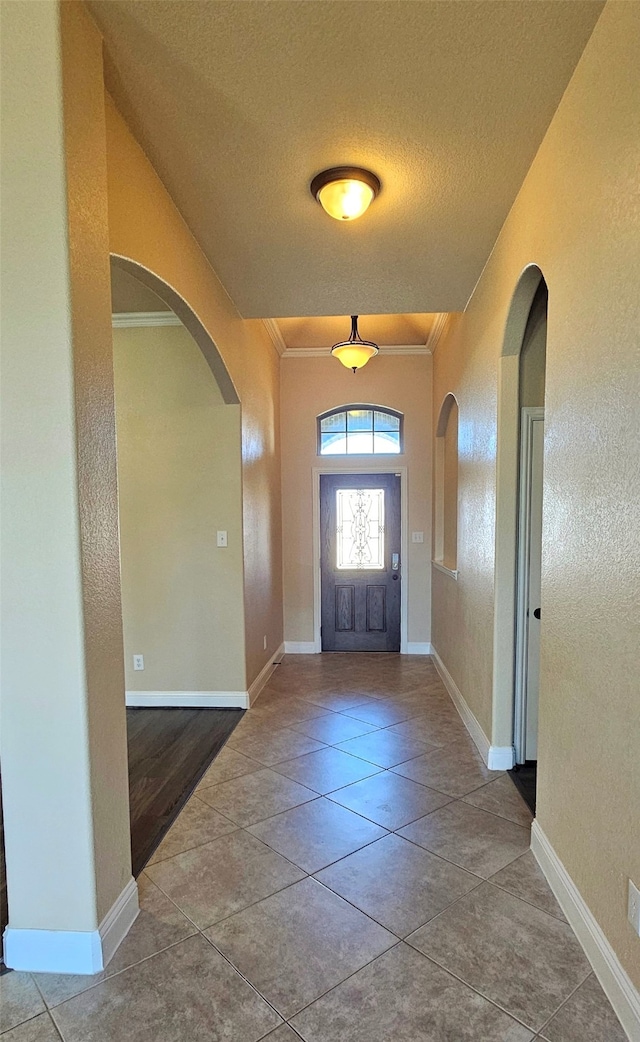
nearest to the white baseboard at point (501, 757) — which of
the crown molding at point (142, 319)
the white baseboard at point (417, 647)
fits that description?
the white baseboard at point (417, 647)

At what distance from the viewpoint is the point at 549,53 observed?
176 cm

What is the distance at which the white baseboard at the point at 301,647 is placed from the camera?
5.80m

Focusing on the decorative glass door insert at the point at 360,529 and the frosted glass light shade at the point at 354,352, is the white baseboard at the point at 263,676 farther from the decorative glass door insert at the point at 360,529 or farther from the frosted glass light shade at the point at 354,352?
the frosted glass light shade at the point at 354,352

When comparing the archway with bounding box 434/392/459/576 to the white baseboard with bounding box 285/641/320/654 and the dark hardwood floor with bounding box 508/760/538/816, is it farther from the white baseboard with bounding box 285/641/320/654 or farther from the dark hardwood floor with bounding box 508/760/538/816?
the dark hardwood floor with bounding box 508/760/538/816

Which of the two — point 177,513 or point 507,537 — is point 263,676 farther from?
point 507,537

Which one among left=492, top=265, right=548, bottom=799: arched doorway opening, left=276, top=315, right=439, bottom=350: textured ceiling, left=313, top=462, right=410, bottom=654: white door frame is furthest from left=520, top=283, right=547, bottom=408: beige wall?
left=313, top=462, right=410, bottom=654: white door frame

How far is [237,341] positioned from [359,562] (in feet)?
9.04

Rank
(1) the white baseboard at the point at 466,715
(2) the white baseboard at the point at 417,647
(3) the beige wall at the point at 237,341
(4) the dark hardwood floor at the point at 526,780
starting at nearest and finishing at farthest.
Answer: (3) the beige wall at the point at 237,341, (4) the dark hardwood floor at the point at 526,780, (1) the white baseboard at the point at 466,715, (2) the white baseboard at the point at 417,647

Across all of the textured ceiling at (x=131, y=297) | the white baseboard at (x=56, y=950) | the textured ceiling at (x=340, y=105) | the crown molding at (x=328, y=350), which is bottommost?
the white baseboard at (x=56, y=950)

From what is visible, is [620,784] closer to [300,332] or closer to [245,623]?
[245,623]

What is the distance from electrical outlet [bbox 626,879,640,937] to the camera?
4.66 ft

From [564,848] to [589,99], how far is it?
8.35 ft

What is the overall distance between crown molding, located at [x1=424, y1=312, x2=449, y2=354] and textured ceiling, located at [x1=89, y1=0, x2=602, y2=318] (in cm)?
157

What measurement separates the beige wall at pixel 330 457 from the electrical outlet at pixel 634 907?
4215 mm
